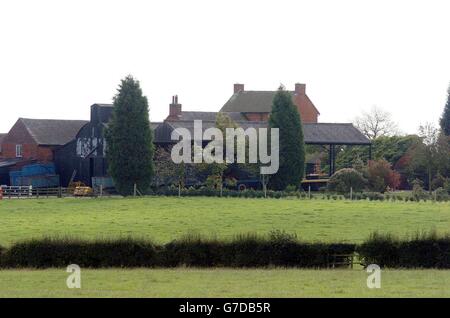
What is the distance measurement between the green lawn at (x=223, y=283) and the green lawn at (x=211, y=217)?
7.97 meters

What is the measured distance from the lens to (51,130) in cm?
9031

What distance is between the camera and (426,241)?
2812 cm

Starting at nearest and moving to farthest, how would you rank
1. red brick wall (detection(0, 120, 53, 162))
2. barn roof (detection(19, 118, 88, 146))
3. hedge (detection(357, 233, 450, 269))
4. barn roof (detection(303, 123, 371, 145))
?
hedge (detection(357, 233, 450, 269)) → barn roof (detection(303, 123, 371, 145)) → red brick wall (detection(0, 120, 53, 162)) → barn roof (detection(19, 118, 88, 146))

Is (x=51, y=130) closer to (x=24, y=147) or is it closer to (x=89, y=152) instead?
(x=24, y=147)

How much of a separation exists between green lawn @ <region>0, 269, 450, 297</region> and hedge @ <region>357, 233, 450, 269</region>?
152 centimetres

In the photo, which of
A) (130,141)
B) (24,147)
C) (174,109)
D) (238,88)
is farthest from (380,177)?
(238,88)

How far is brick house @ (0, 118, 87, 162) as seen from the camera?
87.6m

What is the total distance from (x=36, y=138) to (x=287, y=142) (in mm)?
27210

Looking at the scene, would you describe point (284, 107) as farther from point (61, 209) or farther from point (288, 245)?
point (288, 245)

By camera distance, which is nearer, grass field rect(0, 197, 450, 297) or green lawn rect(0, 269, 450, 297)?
green lawn rect(0, 269, 450, 297)

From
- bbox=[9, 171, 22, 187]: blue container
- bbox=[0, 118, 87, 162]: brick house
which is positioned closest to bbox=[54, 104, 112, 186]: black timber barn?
bbox=[9, 171, 22, 187]: blue container

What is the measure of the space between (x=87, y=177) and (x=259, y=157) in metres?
16.1

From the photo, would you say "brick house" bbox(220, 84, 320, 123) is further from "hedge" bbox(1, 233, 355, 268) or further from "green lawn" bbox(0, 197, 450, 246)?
"hedge" bbox(1, 233, 355, 268)
